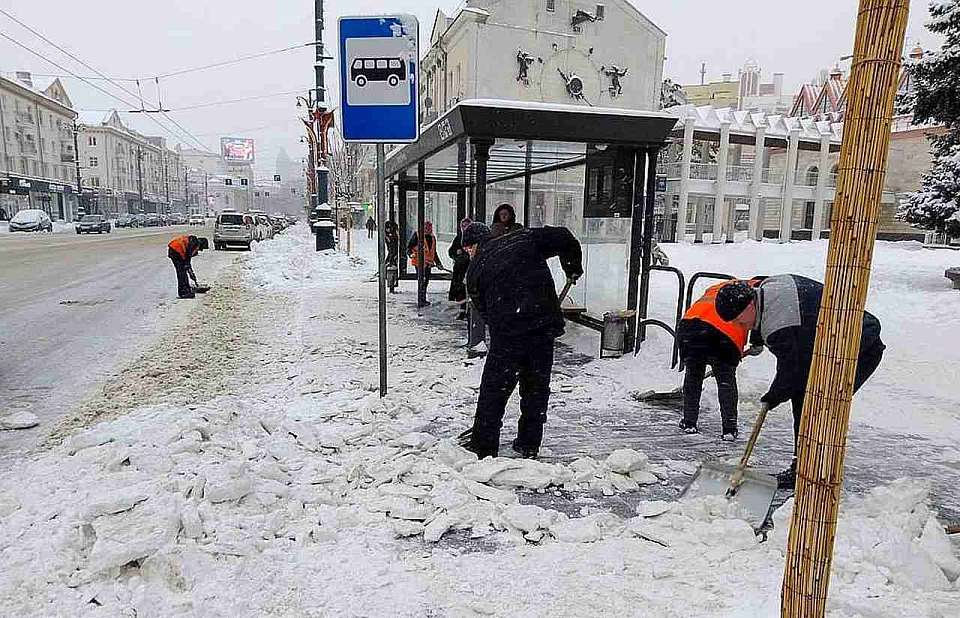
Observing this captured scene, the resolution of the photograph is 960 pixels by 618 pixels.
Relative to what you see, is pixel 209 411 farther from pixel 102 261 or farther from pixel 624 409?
pixel 102 261

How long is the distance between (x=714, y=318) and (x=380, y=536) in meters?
2.68

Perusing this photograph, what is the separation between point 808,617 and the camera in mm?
1728

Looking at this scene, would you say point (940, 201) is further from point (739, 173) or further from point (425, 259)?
point (739, 173)

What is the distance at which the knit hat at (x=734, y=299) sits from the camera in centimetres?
378

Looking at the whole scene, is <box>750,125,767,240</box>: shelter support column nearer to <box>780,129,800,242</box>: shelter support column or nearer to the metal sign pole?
<box>780,129,800,242</box>: shelter support column

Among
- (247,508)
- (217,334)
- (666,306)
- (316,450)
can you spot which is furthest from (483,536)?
(666,306)

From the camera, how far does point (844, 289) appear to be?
62.2 inches

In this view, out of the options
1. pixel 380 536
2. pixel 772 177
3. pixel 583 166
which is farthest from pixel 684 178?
pixel 380 536

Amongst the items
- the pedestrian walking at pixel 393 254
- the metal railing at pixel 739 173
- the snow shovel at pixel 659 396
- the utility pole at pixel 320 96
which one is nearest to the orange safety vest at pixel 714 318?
the snow shovel at pixel 659 396

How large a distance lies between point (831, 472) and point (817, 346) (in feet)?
1.08

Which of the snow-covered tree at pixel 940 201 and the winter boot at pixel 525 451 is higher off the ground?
the snow-covered tree at pixel 940 201

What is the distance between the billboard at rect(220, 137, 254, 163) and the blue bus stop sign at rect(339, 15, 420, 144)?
10984cm

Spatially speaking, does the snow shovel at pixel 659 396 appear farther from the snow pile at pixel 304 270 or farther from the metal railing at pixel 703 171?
the metal railing at pixel 703 171

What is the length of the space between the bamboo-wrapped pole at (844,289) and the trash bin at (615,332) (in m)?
5.28
